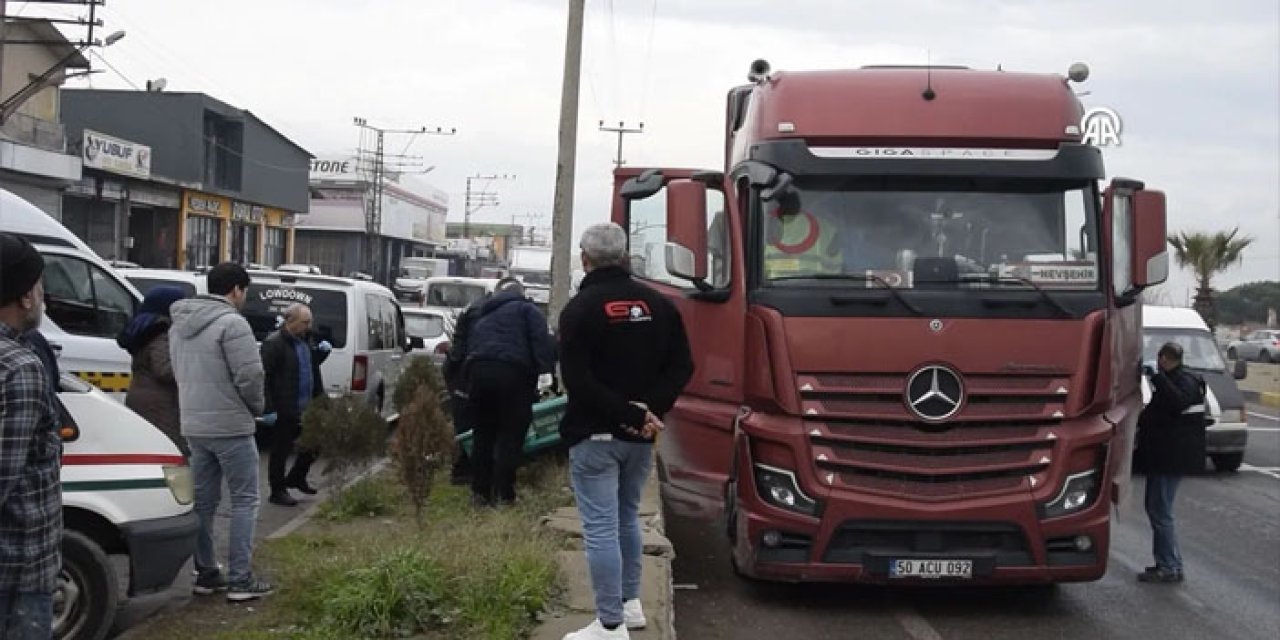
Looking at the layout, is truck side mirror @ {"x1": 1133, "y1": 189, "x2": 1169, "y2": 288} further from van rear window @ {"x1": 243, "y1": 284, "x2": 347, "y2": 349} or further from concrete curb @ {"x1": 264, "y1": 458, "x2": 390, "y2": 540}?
van rear window @ {"x1": 243, "y1": 284, "x2": 347, "y2": 349}

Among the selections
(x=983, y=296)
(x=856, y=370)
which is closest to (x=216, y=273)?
(x=856, y=370)

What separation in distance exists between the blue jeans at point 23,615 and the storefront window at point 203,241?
44.3 m

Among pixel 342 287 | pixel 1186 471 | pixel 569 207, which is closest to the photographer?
pixel 1186 471

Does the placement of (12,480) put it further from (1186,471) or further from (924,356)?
(1186,471)

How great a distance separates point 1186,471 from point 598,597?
5.92 m

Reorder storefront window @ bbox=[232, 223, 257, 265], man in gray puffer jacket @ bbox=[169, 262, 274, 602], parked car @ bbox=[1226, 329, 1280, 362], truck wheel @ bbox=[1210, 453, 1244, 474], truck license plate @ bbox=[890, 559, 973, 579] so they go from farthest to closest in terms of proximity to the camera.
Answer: parked car @ bbox=[1226, 329, 1280, 362]
storefront window @ bbox=[232, 223, 257, 265]
truck wheel @ bbox=[1210, 453, 1244, 474]
truck license plate @ bbox=[890, 559, 973, 579]
man in gray puffer jacket @ bbox=[169, 262, 274, 602]

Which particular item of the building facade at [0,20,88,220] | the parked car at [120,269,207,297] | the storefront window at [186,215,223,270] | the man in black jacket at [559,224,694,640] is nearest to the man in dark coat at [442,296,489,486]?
the man in black jacket at [559,224,694,640]

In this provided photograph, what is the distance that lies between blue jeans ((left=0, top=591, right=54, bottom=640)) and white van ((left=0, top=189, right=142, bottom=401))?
7751 millimetres

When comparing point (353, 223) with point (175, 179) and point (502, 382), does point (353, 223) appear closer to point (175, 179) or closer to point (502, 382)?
point (175, 179)

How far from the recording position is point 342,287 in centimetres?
1555

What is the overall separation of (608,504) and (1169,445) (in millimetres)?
5774

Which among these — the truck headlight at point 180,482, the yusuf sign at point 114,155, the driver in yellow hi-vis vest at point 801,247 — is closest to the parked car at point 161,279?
the truck headlight at point 180,482

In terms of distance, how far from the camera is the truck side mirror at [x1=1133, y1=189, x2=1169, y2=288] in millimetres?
8555

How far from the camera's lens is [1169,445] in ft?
33.4
